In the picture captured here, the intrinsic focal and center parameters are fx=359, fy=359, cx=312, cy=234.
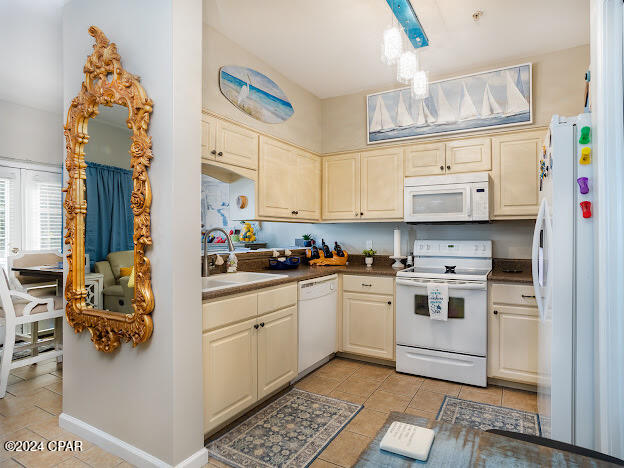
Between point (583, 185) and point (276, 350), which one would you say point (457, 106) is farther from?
point (276, 350)

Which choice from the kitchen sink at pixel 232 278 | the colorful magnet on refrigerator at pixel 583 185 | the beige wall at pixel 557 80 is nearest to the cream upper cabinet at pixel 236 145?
the kitchen sink at pixel 232 278

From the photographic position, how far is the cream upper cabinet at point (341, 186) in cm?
374

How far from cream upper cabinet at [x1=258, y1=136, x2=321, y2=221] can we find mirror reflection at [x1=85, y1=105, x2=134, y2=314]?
1.21 m

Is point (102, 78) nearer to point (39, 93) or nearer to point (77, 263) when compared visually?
point (77, 263)

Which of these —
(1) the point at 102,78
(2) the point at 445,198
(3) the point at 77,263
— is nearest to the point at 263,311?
(3) the point at 77,263

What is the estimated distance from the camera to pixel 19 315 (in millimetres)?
2842

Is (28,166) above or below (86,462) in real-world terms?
above

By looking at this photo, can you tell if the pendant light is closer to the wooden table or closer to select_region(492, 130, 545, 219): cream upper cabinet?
select_region(492, 130, 545, 219): cream upper cabinet

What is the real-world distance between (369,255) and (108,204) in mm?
2538

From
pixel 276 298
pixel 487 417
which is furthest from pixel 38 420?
pixel 487 417

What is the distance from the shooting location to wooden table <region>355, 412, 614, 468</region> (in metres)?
0.77

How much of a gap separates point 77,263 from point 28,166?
2882 mm

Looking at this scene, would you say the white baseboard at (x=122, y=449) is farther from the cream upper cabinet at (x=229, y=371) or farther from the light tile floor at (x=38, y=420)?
the cream upper cabinet at (x=229, y=371)

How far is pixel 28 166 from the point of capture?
4.07 metres
